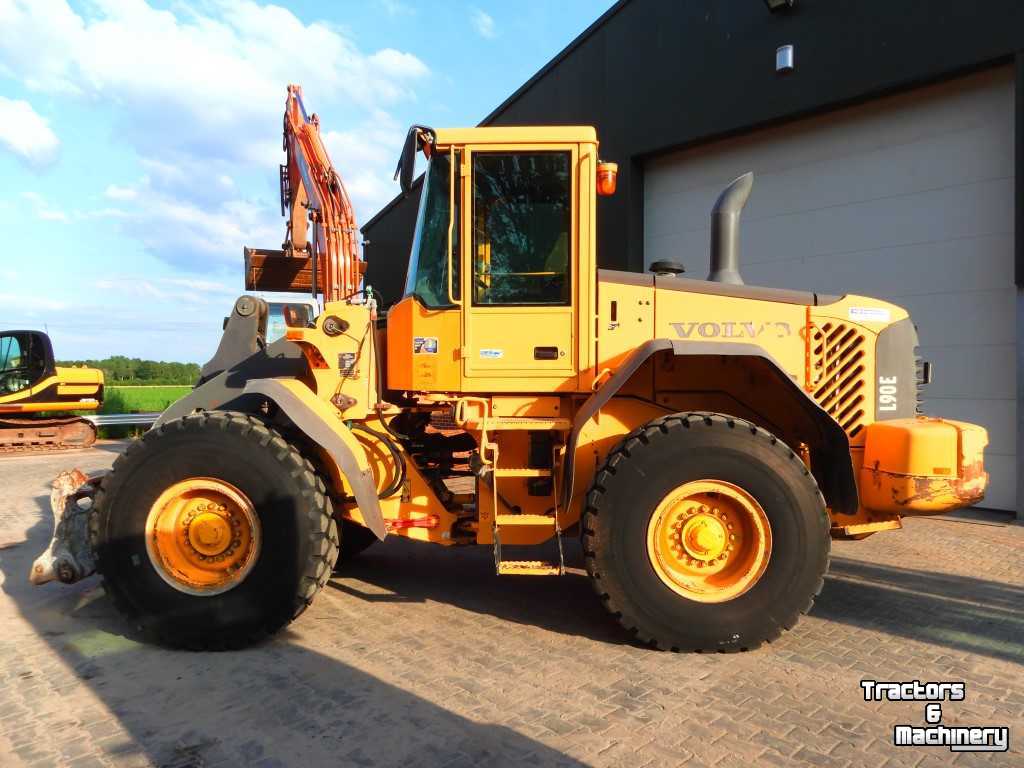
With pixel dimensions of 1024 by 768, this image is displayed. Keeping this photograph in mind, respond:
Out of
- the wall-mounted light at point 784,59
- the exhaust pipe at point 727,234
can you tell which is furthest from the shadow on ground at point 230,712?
the wall-mounted light at point 784,59

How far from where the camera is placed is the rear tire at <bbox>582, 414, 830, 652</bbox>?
3477 millimetres

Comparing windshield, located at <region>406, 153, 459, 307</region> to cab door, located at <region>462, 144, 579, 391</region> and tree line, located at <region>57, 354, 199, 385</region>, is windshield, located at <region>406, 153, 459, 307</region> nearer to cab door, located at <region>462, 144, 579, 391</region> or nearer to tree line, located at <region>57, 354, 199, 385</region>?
cab door, located at <region>462, 144, 579, 391</region>

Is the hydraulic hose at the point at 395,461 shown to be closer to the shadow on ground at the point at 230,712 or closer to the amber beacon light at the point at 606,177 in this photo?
the shadow on ground at the point at 230,712

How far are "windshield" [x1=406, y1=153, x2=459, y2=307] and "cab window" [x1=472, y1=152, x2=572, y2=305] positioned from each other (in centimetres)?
16

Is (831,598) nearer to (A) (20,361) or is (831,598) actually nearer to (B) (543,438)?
(B) (543,438)

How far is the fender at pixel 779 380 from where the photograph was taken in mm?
3621

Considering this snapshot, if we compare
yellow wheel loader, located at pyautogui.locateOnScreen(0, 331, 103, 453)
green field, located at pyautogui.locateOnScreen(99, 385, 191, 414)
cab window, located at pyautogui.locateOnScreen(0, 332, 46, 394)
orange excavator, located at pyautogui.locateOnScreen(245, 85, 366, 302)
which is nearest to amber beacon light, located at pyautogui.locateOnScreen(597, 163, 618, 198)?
orange excavator, located at pyautogui.locateOnScreen(245, 85, 366, 302)

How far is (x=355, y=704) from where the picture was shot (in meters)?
3.01

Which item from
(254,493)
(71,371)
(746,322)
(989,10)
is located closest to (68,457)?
(71,371)

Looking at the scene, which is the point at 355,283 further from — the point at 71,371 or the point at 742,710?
the point at 71,371

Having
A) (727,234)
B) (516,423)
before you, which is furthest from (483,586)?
(727,234)

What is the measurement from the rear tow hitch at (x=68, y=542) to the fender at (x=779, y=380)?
2.92 meters

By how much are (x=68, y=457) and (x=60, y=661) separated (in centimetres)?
1202

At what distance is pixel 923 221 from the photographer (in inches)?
298
